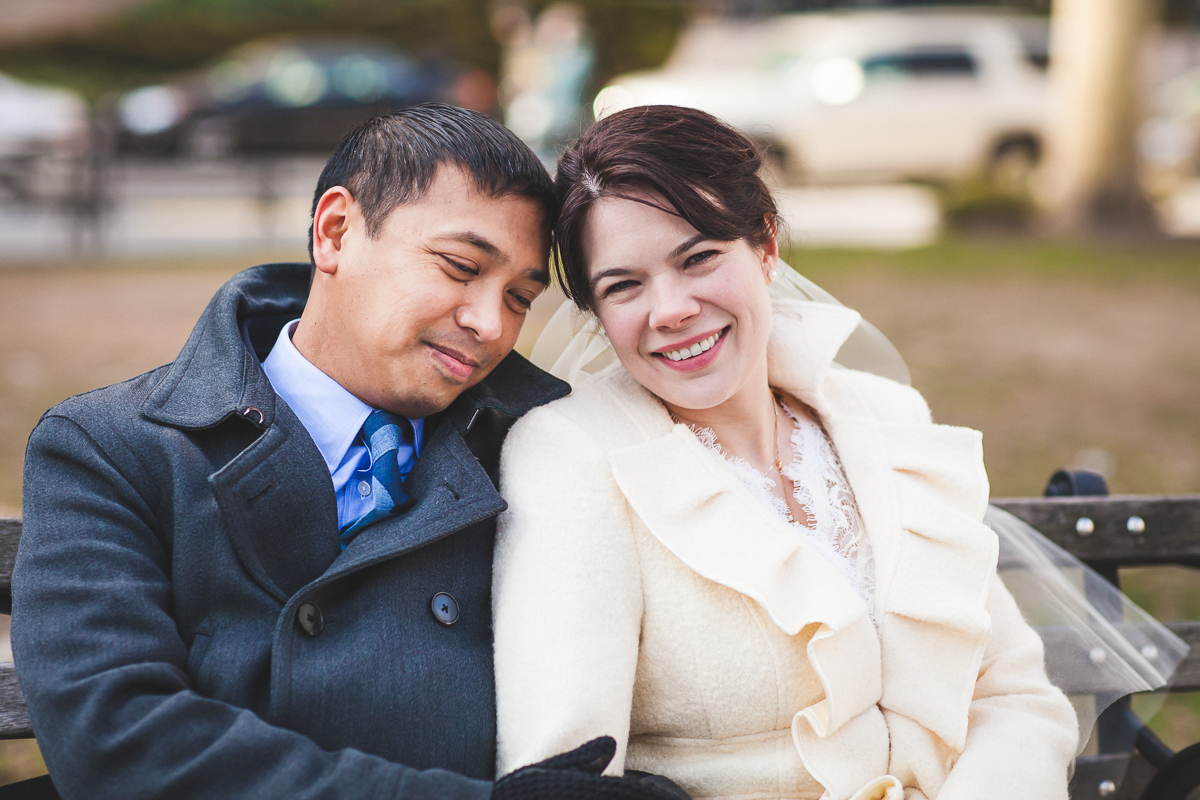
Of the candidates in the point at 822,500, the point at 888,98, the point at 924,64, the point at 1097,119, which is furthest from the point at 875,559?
the point at 924,64

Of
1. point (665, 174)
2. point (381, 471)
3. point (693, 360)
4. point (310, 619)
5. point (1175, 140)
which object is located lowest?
point (1175, 140)

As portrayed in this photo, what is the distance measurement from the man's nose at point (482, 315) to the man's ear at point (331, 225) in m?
0.31

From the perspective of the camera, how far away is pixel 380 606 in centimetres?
212

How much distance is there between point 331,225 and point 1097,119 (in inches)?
422

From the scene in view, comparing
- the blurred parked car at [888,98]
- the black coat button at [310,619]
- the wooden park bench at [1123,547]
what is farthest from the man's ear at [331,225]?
the blurred parked car at [888,98]

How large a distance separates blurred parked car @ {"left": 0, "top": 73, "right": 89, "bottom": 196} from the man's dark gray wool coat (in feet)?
37.2

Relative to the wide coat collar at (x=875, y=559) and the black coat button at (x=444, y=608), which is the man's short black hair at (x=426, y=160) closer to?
the wide coat collar at (x=875, y=559)

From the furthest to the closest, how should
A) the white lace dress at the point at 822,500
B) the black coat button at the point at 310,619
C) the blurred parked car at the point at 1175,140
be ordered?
the blurred parked car at the point at 1175,140 → the white lace dress at the point at 822,500 → the black coat button at the point at 310,619

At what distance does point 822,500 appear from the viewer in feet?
8.46

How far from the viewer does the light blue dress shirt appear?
2.29 metres

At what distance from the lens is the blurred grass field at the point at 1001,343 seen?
5.71m

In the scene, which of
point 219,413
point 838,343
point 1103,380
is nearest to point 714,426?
point 838,343

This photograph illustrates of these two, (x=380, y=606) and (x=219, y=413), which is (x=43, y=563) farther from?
(x=380, y=606)

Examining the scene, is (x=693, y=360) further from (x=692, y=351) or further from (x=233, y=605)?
(x=233, y=605)
